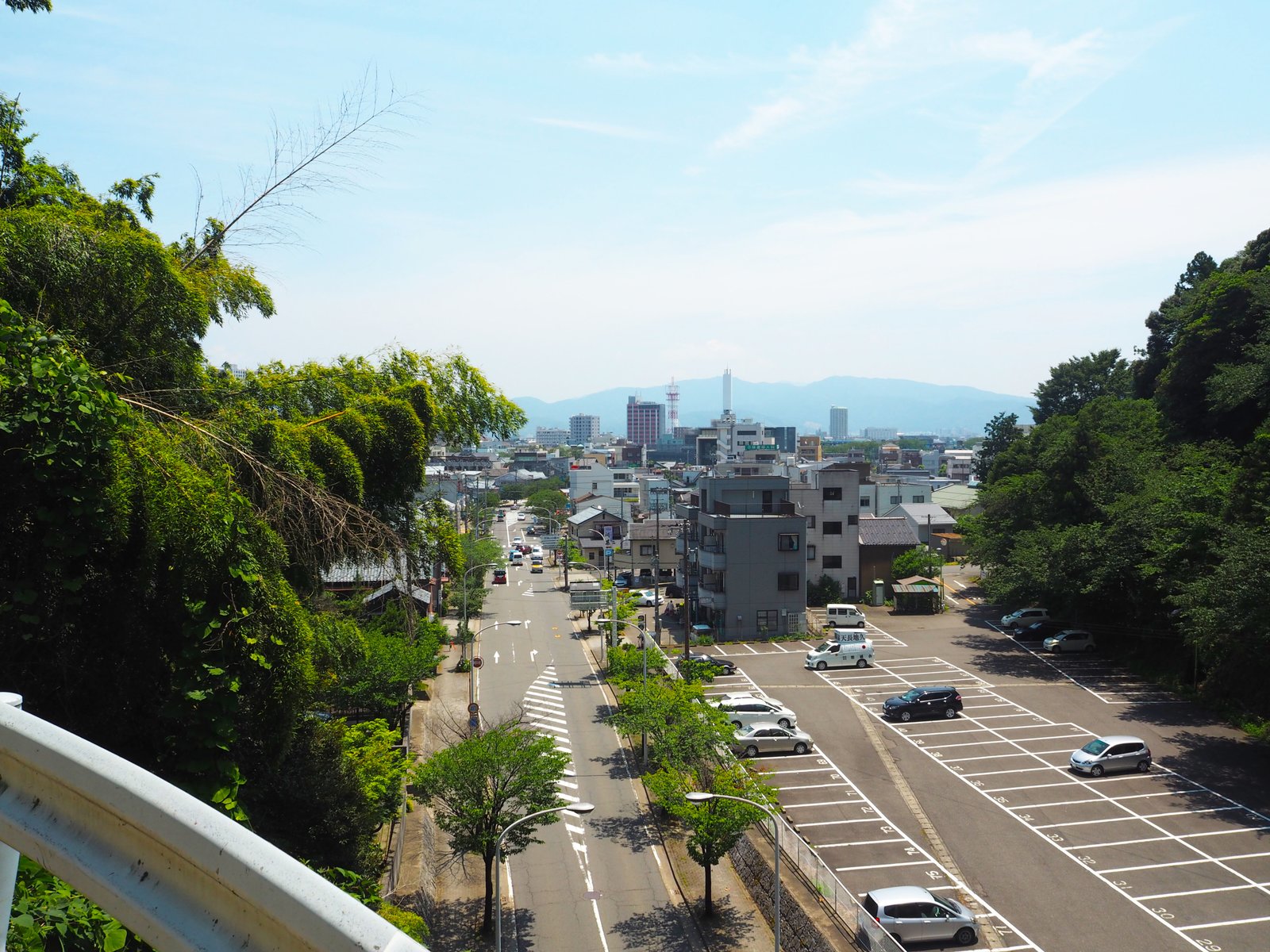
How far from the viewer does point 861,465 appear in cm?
6169

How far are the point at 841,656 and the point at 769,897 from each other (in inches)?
686

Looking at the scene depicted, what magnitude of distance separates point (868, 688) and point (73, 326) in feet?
89.8

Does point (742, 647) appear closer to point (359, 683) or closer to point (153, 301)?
point (359, 683)

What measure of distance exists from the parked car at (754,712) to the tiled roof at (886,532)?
24.0m

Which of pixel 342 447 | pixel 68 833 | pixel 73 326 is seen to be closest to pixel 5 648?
pixel 73 326

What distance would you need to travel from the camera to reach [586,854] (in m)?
19.3

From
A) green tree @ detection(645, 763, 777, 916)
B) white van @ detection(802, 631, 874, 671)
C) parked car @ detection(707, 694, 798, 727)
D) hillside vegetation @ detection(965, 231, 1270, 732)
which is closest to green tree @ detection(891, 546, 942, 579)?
hillside vegetation @ detection(965, 231, 1270, 732)

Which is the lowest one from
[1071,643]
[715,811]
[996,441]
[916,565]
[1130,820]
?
[1130,820]

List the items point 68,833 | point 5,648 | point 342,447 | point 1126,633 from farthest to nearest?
point 1126,633, point 342,447, point 5,648, point 68,833

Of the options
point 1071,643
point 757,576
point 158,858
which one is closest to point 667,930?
point 158,858

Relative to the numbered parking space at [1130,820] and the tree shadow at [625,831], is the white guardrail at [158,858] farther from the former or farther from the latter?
the tree shadow at [625,831]

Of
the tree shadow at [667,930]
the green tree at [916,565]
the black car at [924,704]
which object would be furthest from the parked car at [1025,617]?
the tree shadow at [667,930]

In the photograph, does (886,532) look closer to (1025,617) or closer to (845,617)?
(845,617)

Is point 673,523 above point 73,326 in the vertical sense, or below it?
below
